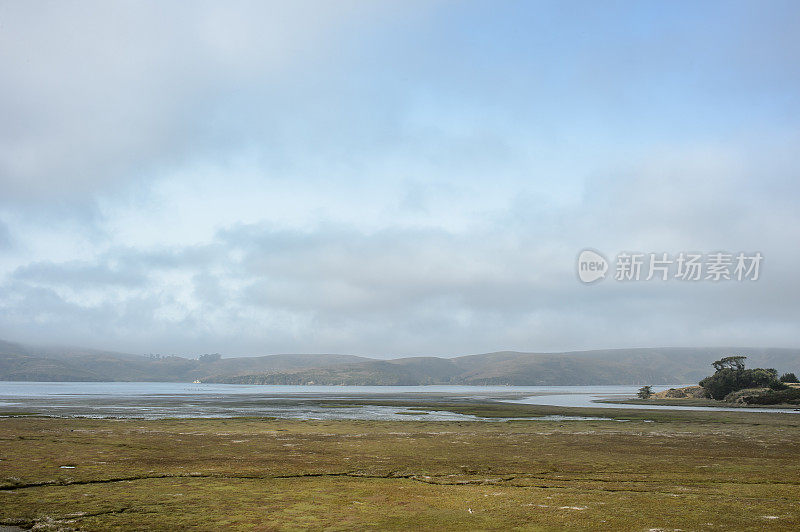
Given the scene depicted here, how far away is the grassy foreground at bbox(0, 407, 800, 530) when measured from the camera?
1869 centimetres

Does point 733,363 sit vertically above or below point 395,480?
below

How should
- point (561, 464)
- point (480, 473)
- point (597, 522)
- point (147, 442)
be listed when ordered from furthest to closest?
point (147, 442)
point (561, 464)
point (480, 473)
point (597, 522)

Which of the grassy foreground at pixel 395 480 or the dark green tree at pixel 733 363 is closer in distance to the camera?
the grassy foreground at pixel 395 480

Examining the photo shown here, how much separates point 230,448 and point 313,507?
21.2 metres

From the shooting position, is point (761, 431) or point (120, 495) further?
point (761, 431)

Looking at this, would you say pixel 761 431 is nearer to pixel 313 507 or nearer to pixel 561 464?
pixel 561 464

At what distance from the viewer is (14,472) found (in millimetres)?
27422

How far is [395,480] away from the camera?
27.1 meters

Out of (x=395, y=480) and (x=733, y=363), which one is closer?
(x=395, y=480)

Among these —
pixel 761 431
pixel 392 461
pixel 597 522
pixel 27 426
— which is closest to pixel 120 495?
pixel 392 461

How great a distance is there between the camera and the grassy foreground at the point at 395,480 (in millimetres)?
18688

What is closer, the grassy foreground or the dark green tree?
the grassy foreground

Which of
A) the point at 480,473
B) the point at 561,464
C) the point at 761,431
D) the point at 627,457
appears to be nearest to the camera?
the point at 480,473

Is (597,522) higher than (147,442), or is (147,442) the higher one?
(597,522)
